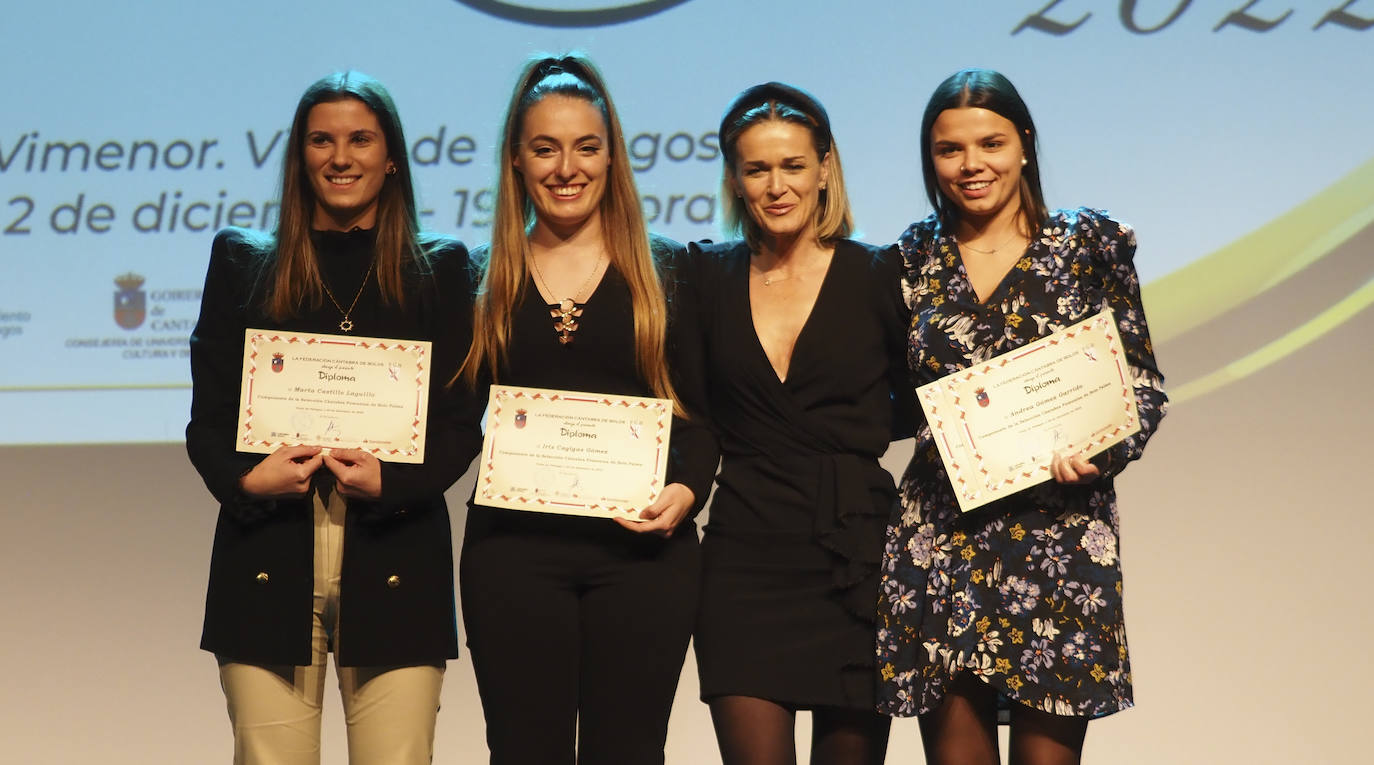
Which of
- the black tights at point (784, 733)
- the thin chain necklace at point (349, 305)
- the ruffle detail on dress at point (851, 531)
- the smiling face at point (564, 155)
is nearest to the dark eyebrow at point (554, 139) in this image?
the smiling face at point (564, 155)

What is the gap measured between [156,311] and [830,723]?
7.40 feet

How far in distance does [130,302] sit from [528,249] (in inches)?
70.4

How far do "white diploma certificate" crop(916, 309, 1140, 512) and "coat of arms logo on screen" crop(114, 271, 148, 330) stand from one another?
239cm

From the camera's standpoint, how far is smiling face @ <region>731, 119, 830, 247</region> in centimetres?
234

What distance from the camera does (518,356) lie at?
2248 millimetres

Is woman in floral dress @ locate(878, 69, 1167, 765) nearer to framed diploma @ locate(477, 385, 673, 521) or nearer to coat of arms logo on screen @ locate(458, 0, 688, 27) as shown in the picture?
framed diploma @ locate(477, 385, 673, 521)

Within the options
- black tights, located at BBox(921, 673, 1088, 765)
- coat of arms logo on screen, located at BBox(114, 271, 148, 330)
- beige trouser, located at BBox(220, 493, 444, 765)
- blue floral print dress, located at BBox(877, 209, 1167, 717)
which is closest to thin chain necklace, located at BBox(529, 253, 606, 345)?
beige trouser, located at BBox(220, 493, 444, 765)

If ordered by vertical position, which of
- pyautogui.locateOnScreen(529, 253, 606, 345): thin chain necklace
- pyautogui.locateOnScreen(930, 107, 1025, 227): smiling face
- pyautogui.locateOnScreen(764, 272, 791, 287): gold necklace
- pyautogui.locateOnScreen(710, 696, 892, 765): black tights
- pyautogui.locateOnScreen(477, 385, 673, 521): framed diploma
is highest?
pyautogui.locateOnScreen(930, 107, 1025, 227): smiling face

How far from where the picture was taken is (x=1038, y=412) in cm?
210

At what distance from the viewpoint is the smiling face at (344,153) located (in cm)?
226

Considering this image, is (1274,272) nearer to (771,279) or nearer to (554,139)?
(771,279)

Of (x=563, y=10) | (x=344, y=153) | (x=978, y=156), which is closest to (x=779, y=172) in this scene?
(x=978, y=156)

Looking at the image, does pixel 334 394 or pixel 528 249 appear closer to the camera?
pixel 334 394

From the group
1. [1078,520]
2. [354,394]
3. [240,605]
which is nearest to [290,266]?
[354,394]
